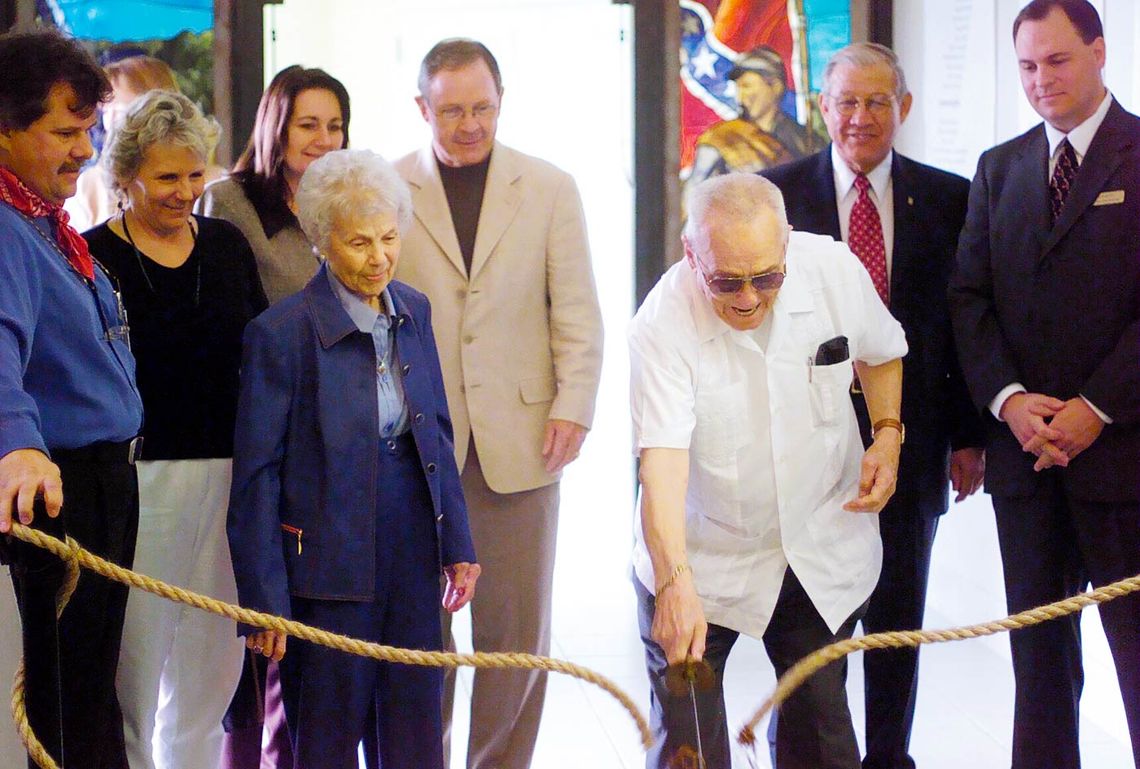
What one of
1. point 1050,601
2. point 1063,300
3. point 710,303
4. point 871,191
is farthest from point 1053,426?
point 710,303

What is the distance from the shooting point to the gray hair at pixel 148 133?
9.32 ft

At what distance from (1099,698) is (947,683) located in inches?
19.9

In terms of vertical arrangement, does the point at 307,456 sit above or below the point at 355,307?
below

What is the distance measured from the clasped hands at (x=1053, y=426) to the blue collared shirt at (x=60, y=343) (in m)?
1.85

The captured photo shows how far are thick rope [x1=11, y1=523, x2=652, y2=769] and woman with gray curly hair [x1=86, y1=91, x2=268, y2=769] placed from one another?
0.56 m

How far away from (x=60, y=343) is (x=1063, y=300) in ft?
6.85

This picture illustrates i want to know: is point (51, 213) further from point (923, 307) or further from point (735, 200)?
point (923, 307)

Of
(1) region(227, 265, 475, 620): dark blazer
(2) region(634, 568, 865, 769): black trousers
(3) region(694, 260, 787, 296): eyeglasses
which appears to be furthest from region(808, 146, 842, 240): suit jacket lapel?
(1) region(227, 265, 475, 620): dark blazer

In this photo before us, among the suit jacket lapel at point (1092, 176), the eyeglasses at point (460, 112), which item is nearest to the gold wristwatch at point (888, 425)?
the suit jacket lapel at point (1092, 176)

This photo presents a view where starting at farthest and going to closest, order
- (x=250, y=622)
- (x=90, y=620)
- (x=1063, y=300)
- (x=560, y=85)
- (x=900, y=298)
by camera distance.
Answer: (x=560, y=85) → (x=900, y=298) → (x=1063, y=300) → (x=90, y=620) → (x=250, y=622)

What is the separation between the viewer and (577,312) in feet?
11.0

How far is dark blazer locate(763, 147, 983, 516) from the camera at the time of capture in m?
3.36

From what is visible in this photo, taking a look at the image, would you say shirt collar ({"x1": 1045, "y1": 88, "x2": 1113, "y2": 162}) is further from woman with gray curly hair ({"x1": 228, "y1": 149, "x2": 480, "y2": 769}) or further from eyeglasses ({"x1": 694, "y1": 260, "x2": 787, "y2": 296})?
woman with gray curly hair ({"x1": 228, "y1": 149, "x2": 480, "y2": 769})

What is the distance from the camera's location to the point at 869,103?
3469mm
